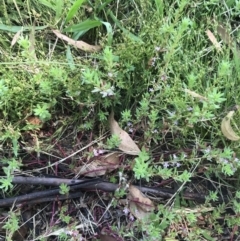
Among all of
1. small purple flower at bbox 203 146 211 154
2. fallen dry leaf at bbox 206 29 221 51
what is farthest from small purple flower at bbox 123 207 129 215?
fallen dry leaf at bbox 206 29 221 51

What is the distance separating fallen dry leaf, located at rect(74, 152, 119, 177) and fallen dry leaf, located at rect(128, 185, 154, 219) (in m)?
0.09

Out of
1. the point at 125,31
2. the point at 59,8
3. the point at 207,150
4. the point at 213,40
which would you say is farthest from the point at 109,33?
the point at 207,150

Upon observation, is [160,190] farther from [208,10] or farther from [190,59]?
[208,10]

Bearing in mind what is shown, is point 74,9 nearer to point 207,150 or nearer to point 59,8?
point 59,8

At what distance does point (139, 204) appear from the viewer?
157 cm

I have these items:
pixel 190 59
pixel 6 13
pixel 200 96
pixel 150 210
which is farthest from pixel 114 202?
pixel 6 13

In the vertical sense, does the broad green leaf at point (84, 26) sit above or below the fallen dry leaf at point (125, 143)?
above

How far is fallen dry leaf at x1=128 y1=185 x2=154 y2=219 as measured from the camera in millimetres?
1567

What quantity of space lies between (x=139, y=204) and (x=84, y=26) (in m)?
0.60

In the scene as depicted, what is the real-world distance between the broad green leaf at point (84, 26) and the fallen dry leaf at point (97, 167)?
1.41ft

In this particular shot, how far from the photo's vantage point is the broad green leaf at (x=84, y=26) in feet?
5.50

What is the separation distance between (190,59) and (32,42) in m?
0.51

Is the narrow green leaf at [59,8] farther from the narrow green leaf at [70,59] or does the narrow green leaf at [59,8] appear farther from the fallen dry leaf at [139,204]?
the fallen dry leaf at [139,204]

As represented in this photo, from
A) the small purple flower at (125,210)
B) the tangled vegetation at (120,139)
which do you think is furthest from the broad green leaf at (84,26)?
the small purple flower at (125,210)
